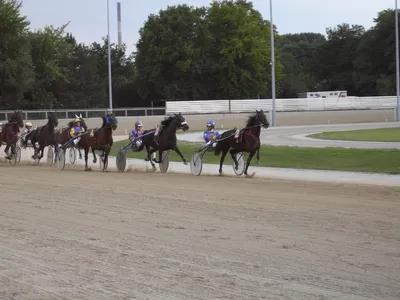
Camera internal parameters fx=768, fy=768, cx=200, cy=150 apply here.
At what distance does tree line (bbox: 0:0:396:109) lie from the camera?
226 ft

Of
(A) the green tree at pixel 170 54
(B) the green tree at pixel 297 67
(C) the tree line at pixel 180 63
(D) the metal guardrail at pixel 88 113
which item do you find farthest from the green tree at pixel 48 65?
(B) the green tree at pixel 297 67

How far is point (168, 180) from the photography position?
18953 mm

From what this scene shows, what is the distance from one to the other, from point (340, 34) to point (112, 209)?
87867mm

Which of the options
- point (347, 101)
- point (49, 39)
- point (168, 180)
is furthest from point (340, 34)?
point (168, 180)

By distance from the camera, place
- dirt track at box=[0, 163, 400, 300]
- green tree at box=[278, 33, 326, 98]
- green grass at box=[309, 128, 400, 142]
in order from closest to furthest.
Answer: dirt track at box=[0, 163, 400, 300], green grass at box=[309, 128, 400, 142], green tree at box=[278, 33, 326, 98]

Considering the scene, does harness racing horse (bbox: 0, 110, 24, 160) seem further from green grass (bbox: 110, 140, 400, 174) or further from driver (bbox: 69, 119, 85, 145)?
green grass (bbox: 110, 140, 400, 174)

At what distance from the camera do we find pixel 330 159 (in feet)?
79.0

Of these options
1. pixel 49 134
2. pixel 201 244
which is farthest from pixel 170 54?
pixel 201 244

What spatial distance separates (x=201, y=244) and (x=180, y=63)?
66686 mm

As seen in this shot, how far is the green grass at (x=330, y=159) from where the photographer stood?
71.3ft

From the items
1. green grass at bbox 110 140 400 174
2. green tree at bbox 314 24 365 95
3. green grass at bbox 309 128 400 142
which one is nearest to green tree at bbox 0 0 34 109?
green grass at bbox 309 128 400 142

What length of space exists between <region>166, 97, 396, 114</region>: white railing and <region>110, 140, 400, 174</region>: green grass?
3182 cm

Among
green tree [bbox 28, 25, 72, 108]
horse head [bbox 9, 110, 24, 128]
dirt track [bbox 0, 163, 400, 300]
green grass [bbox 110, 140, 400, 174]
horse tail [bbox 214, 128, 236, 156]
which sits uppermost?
green tree [bbox 28, 25, 72, 108]

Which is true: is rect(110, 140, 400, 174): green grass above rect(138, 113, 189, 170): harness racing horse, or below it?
below
